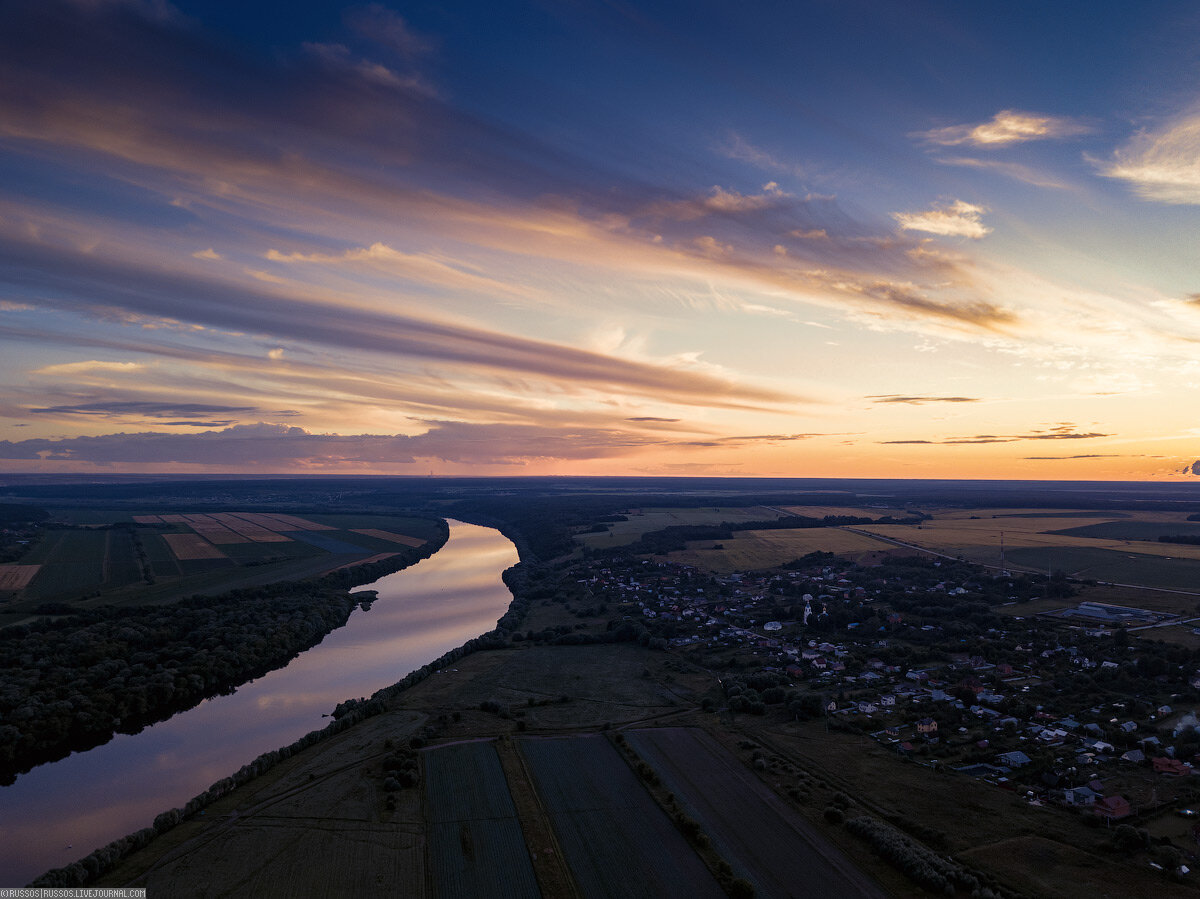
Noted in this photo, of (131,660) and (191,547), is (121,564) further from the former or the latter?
(131,660)

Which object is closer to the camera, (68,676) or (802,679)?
(68,676)

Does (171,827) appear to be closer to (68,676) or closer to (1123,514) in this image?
(68,676)

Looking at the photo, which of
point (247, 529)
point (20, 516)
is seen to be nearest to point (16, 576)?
point (247, 529)

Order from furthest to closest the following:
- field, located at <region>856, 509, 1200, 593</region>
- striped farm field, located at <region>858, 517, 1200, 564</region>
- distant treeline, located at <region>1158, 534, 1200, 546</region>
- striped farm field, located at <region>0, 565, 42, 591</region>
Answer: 1. distant treeline, located at <region>1158, 534, 1200, 546</region>
2. striped farm field, located at <region>858, 517, 1200, 564</region>
3. field, located at <region>856, 509, 1200, 593</region>
4. striped farm field, located at <region>0, 565, 42, 591</region>

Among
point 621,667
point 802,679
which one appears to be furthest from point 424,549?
point 802,679

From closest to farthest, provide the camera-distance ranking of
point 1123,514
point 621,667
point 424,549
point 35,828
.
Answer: point 35,828
point 621,667
point 424,549
point 1123,514

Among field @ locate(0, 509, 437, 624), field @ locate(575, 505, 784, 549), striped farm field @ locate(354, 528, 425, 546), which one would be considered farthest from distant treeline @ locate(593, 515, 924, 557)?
field @ locate(0, 509, 437, 624)

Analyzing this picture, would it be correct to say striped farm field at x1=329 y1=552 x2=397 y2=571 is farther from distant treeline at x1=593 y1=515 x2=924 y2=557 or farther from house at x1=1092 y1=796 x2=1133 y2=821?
house at x1=1092 y1=796 x2=1133 y2=821
